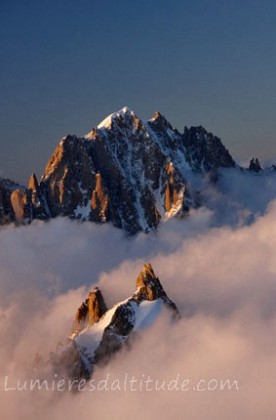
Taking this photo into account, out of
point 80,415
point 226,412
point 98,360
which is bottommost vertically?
point 226,412

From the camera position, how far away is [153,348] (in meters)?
197

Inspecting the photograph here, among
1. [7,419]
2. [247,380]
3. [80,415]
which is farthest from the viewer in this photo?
[247,380]

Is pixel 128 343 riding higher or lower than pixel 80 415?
higher

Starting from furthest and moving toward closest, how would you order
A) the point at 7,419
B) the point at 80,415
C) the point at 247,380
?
the point at 247,380 → the point at 7,419 → the point at 80,415

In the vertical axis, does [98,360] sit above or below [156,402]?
above

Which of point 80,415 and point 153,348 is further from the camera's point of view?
point 153,348

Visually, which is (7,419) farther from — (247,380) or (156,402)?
(247,380)

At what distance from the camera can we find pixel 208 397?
181625 mm

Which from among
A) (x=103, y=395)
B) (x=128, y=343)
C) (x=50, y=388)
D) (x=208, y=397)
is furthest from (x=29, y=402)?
(x=208, y=397)

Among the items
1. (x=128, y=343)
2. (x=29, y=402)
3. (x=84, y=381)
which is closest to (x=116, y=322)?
(x=128, y=343)

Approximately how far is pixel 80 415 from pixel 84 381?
9.79 meters

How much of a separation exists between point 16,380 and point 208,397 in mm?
63295

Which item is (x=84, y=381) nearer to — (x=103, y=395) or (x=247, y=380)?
(x=103, y=395)

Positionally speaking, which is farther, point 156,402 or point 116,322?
point 116,322
